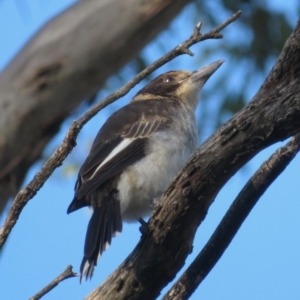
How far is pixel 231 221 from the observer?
150 inches

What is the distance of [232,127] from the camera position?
11.5 ft

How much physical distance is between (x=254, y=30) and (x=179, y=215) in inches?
111

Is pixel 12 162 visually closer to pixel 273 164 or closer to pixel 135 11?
pixel 135 11

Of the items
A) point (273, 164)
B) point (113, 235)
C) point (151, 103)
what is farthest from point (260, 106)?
point (151, 103)

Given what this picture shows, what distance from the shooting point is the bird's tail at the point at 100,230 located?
4.17 meters

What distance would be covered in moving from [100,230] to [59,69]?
97 cm

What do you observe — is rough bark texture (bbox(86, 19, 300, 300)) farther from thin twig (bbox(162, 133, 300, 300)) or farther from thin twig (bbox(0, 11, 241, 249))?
thin twig (bbox(0, 11, 241, 249))

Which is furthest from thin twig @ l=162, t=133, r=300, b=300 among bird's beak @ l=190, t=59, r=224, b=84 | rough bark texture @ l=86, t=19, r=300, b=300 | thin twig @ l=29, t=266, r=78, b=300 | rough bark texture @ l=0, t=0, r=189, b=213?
bird's beak @ l=190, t=59, r=224, b=84

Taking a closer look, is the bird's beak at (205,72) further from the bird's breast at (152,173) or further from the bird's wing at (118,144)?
the bird's breast at (152,173)

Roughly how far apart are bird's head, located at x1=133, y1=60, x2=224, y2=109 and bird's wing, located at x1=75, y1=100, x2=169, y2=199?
0.56m

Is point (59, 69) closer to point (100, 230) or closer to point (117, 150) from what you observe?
point (117, 150)

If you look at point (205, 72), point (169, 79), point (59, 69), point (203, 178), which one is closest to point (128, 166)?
point (59, 69)

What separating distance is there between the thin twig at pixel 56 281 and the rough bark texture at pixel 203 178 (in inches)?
17.4

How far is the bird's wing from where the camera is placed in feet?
14.8
